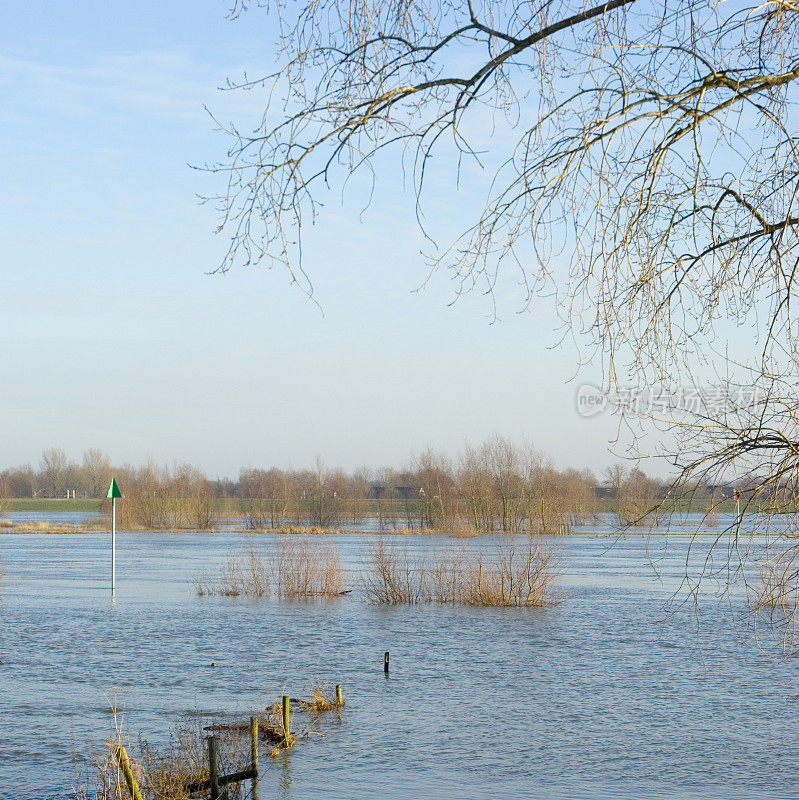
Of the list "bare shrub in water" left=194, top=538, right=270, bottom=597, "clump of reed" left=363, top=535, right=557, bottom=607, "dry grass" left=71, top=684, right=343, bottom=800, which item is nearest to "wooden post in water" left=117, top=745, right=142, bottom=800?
"dry grass" left=71, top=684, right=343, bottom=800

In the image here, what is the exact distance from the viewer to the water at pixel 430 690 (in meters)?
11.3

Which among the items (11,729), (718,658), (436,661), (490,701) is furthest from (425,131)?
(718,658)

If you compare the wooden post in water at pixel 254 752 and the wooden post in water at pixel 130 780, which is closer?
the wooden post in water at pixel 130 780

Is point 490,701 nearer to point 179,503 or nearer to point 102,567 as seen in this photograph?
point 102,567

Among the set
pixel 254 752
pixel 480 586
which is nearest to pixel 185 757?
pixel 254 752

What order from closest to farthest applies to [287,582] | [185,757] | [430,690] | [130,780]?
[130,780], [185,757], [430,690], [287,582]

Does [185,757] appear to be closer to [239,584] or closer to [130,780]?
[130,780]

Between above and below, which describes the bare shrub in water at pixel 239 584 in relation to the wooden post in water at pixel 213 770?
below

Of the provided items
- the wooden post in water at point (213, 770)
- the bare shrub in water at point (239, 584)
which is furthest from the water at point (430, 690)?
the wooden post in water at point (213, 770)

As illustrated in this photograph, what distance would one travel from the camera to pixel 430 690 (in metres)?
16.1

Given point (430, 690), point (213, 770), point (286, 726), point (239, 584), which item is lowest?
point (430, 690)

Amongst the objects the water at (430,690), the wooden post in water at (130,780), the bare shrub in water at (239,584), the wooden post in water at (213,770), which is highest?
the wooden post in water at (130,780)

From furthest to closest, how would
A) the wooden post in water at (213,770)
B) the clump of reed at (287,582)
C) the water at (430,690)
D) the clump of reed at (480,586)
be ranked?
the clump of reed at (287,582) < the clump of reed at (480,586) < the water at (430,690) < the wooden post in water at (213,770)

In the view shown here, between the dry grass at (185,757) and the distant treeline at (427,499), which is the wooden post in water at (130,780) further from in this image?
the distant treeline at (427,499)
